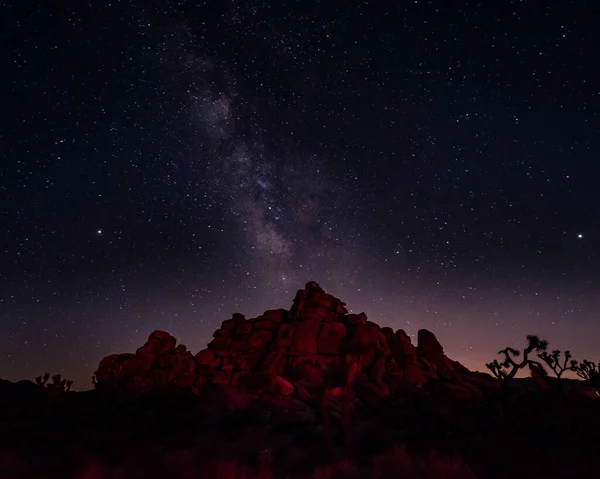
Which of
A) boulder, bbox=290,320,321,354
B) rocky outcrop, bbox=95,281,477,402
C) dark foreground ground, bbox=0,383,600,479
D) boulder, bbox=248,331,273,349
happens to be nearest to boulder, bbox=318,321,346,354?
rocky outcrop, bbox=95,281,477,402

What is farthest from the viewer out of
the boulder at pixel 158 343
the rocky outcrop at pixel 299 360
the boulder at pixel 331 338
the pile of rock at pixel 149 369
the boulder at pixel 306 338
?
the boulder at pixel 158 343

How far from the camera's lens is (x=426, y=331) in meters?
45.9

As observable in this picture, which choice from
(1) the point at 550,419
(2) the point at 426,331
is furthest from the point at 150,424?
(2) the point at 426,331

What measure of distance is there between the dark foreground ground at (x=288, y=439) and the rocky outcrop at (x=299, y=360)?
11.1 feet

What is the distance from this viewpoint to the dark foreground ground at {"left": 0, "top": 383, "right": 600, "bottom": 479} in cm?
1805

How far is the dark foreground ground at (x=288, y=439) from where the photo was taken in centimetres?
1805

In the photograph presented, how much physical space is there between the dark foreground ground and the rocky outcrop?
3.38 meters

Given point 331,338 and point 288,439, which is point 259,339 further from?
point 288,439

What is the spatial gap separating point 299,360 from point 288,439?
16.0m

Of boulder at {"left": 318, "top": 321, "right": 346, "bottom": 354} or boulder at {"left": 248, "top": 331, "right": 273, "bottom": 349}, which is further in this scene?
boulder at {"left": 248, "top": 331, "right": 273, "bottom": 349}

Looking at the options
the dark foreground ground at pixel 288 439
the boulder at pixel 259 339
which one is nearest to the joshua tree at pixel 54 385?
the dark foreground ground at pixel 288 439

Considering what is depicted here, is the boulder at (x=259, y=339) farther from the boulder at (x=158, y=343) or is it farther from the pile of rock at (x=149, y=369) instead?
the boulder at (x=158, y=343)

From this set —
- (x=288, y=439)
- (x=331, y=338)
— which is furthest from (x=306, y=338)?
(x=288, y=439)

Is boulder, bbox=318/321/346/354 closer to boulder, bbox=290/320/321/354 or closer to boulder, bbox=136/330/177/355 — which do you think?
boulder, bbox=290/320/321/354
